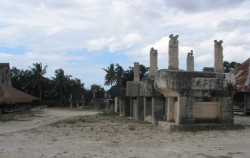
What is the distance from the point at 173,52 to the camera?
18703 millimetres

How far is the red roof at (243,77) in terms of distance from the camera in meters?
33.8

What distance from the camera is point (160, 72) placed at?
61.4ft

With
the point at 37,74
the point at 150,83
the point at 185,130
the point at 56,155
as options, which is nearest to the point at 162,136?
the point at 185,130

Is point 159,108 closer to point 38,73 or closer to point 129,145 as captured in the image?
point 129,145

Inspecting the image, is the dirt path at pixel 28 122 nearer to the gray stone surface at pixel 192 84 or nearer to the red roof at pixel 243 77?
the gray stone surface at pixel 192 84

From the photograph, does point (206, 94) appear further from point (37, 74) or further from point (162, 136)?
point (37, 74)

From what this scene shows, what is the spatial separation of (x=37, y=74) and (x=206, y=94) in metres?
66.2

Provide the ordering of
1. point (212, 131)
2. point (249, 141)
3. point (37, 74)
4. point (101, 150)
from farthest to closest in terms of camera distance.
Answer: point (37, 74), point (212, 131), point (249, 141), point (101, 150)

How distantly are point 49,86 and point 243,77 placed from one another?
54974mm

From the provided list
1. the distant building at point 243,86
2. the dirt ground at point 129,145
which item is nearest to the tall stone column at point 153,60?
the dirt ground at point 129,145

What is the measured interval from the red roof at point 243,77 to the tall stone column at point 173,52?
1587 cm

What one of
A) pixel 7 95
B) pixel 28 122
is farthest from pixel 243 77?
pixel 7 95

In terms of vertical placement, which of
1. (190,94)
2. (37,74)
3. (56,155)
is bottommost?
(56,155)

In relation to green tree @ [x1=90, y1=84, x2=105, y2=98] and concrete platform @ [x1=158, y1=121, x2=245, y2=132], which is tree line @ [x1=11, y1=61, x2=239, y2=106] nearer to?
green tree @ [x1=90, y1=84, x2=105, y2=98]
